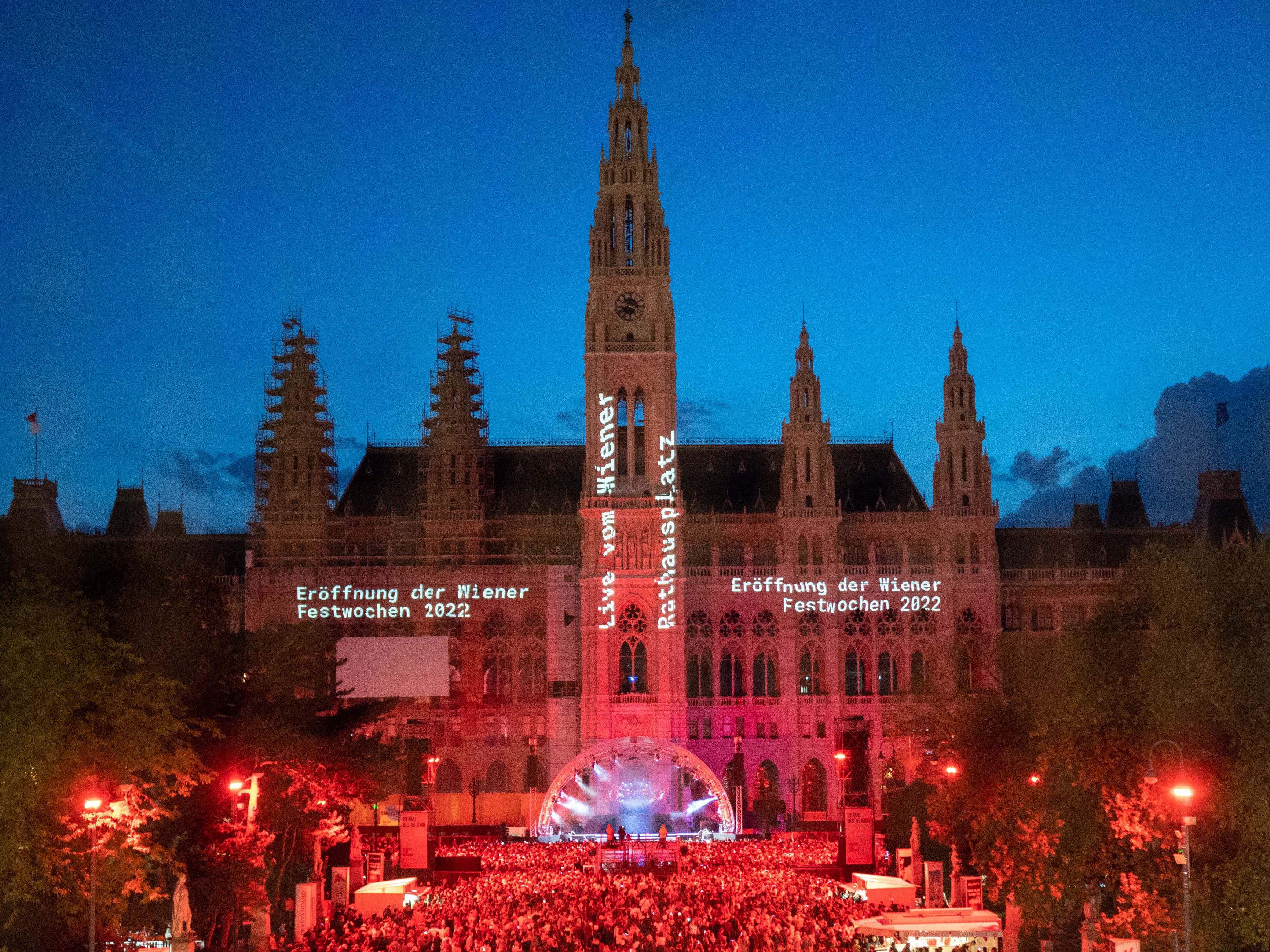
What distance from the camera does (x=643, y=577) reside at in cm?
8719

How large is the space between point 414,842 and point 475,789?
23.3m

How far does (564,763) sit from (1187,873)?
57014mm

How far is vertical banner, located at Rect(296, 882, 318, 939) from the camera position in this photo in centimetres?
4809

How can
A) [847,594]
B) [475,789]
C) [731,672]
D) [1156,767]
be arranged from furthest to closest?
[847,594], [731,672], [475,789], [1156,767]

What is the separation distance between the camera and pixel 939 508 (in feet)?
297

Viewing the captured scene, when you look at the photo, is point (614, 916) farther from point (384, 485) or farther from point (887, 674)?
point (384, 485)

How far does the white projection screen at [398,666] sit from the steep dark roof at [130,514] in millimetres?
24203

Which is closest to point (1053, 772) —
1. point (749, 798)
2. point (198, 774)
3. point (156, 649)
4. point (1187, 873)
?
point (1187, 873)

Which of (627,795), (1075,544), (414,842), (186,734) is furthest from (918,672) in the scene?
(186,734)

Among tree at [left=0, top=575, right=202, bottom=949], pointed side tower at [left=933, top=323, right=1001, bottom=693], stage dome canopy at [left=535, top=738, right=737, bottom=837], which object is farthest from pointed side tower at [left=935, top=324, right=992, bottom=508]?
tree at [left=0, top=575, right=202, bottom=949]

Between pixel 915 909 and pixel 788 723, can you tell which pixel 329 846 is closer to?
pixel 915 909

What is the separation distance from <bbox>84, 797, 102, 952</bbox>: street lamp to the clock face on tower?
195ft

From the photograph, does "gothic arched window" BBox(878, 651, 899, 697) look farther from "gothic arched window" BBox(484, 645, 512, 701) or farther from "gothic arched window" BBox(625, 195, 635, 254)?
"gothic arched window" BBox(625, 195, 635, 254)

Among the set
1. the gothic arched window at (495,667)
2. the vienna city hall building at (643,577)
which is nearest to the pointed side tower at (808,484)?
the vienna city hall building at (643,577)
